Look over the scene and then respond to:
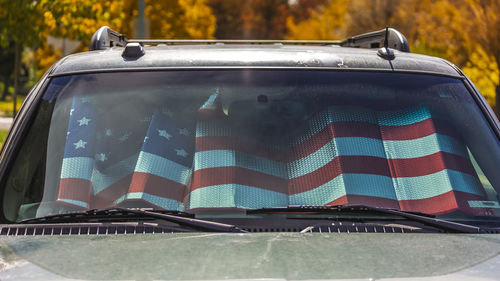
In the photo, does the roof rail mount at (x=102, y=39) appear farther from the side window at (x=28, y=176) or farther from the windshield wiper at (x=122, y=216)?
the windshield wiper at (x=122, y=216)

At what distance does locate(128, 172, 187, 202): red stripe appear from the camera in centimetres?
269

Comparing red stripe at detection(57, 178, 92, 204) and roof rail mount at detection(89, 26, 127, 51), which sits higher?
roof rail mount at detection(89, 26, 127, 51)

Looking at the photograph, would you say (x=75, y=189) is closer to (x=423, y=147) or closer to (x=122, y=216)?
(x=122, y=216)

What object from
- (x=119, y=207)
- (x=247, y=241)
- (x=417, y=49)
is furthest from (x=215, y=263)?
(x=417, y=49)

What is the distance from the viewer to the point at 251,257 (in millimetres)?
2068

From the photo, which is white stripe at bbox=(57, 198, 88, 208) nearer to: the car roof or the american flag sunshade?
the american flag sunshade

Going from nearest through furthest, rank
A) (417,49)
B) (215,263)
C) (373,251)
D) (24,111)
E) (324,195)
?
(215,263)
(373,251)
(324,195)
(24,111)
(417,49)

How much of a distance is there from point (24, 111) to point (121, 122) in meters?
0.41

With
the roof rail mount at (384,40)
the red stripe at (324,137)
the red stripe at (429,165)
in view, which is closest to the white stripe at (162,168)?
the red stripe at (324,137)

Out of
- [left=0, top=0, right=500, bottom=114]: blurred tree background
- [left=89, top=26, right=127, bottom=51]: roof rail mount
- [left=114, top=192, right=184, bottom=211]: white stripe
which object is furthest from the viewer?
[left=0, top=0, right=500, bottom=114]: blurred tree background

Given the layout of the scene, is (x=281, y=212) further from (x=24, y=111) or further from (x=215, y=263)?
(x=24, y=111)

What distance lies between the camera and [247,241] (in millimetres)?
2254

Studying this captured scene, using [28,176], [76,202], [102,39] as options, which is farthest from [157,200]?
[102,39]

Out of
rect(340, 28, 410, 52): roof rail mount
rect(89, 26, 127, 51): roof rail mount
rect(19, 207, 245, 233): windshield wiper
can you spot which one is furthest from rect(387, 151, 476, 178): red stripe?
rect(89, 26, 127, 51): roof rail mount
